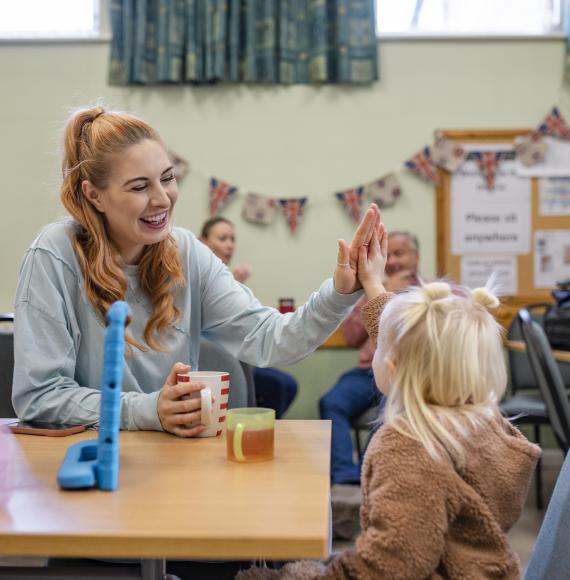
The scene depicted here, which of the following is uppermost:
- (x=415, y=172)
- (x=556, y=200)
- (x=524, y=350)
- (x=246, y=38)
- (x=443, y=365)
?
(x=246, y=38)

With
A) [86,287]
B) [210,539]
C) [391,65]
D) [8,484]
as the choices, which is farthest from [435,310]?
[391,65]

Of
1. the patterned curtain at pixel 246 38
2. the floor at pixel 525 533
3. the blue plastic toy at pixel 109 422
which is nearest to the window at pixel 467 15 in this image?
the patterned curtain at pixel 246 38

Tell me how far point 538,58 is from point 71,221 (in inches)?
137

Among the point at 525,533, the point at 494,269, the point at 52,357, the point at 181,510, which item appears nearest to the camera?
the point at 181,510

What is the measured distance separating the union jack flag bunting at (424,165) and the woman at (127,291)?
277cm

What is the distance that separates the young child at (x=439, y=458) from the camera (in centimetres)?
94

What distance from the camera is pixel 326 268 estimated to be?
4.33 meters

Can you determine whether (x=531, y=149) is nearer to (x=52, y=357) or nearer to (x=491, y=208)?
(x=491, y=208)

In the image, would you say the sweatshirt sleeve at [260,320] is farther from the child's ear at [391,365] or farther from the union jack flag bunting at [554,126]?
the union jack flag bunting at [554,126]

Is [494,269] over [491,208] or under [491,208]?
under

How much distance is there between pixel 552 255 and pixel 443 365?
354 centimetres

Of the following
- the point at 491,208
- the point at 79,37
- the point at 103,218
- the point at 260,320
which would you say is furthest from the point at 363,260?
the point at 79,37

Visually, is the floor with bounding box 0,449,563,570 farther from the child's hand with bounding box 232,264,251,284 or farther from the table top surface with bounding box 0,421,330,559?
the child's hand with bounding box 232,264,251,284

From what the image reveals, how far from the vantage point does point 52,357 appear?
4.68ft
